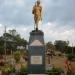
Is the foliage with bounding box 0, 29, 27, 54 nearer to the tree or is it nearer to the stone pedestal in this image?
the tree

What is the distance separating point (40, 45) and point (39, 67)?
135 cm

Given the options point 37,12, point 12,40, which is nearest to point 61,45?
point 12,40

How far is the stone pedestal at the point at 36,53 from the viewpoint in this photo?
19297mm

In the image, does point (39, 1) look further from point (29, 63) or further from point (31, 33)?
point (29, 63)

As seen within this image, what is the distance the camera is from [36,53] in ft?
63.8

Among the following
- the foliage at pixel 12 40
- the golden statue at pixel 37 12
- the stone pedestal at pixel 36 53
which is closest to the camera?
the stone pedestal at pixel 36 53

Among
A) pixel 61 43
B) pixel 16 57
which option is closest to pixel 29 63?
pixel 16 57

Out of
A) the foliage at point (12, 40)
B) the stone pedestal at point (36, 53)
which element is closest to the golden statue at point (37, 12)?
the stone pedestal at point (36, 53)

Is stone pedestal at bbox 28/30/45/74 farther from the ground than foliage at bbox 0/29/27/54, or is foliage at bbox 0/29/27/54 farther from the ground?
foliage at bbox 0/29/27/54

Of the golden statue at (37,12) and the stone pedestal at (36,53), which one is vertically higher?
the golden statue at (37,12)

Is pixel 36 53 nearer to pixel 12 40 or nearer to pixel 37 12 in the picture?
pixel 37 12

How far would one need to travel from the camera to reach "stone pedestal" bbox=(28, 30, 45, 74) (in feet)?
63.3

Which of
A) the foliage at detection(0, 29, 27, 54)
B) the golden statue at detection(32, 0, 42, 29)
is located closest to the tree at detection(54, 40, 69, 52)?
the foliage at detection(0, 29, 27, 54)

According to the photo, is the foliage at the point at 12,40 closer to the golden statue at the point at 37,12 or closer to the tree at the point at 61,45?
the tree at the point at 61,45
